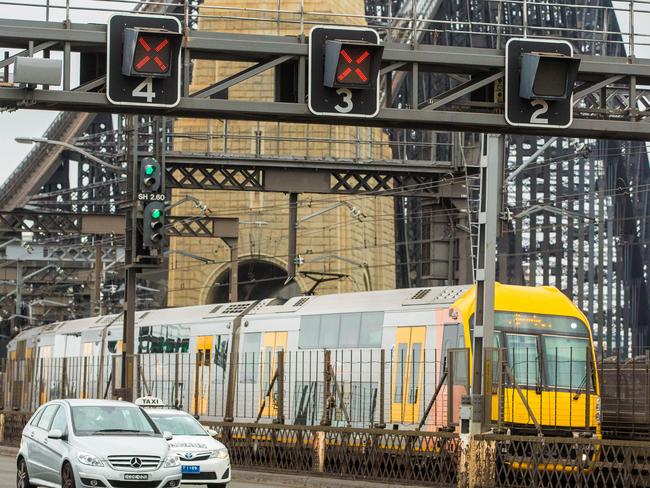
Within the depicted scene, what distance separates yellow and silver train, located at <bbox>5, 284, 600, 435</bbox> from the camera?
25953 millimetres

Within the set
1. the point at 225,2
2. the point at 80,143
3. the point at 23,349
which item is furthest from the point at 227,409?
the point at 80,143

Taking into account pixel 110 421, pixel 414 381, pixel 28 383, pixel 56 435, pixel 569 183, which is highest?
pixel 569 183

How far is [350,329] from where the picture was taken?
3012cm

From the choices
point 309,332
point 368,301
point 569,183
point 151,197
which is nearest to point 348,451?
point 368,301

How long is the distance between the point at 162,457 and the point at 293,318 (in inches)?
504

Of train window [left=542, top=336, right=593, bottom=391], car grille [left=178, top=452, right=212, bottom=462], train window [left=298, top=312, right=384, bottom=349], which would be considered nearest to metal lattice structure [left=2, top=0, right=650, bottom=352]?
train window [left=542, top=336, right=593, bottom=391]

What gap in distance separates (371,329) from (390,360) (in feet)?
4.96

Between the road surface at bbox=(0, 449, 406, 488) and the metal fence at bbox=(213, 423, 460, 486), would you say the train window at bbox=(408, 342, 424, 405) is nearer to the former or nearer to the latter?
the metal fence at bbox=(213, 423, 460, 486)

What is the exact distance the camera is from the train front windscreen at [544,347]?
1043 inches

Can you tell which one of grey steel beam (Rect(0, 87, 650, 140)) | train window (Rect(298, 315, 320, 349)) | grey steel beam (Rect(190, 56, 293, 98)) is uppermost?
grey steel beam (Rect(190, 56, 293, 98))

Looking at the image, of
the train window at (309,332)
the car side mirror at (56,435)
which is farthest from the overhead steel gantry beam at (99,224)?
the car side mirror at (56,435)

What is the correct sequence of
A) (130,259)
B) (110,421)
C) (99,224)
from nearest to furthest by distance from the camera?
(110,421)
(130,259)
(99,224)

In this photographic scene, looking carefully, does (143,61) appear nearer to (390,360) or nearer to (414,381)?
(414,381)

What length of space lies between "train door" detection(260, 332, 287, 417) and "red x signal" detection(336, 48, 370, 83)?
10.2 m
